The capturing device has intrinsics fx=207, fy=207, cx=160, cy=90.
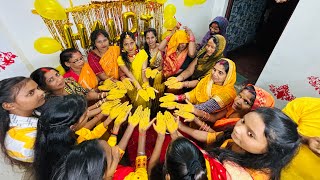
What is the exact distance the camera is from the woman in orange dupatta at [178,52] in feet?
8.77

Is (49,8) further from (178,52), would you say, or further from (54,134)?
(178,52)

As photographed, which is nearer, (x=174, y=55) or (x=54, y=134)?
(x=54, y=134)

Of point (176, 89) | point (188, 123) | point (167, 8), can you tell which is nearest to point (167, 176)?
point (188, 123)

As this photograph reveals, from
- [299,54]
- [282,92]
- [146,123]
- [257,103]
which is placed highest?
[299,54]

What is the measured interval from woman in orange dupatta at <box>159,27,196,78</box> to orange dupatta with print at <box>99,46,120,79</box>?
0.62m

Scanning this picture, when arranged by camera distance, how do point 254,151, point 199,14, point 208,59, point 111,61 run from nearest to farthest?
point 254,151, point 208,59, point 111,61, point 199,14

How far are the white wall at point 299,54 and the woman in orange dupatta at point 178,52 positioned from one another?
999 millimetres

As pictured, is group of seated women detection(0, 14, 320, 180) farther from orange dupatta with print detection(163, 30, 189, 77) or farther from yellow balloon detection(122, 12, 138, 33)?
yellow balloon detection(122, 12, 138, 33)

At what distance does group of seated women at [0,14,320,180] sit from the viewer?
3.70 ft

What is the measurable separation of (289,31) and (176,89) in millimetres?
1413

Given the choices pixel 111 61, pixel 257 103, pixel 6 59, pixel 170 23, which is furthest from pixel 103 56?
pixel 257 103

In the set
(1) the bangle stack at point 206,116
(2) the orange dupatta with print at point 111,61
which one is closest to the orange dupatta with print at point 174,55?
(2) the orange dupatta with print at point 111,61

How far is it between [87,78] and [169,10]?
4.86ft

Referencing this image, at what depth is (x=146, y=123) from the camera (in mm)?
1818
